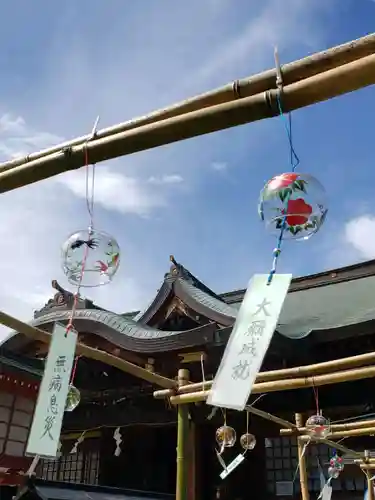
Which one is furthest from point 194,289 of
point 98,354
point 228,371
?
point 228,371

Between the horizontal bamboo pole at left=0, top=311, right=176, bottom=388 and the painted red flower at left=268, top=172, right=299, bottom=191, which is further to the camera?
the horizontal bamboo pole at left=0, top=311, right=176, bottom=388

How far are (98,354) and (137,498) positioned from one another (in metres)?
4.65

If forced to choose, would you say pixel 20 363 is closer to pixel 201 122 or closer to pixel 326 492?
pixel 326 492

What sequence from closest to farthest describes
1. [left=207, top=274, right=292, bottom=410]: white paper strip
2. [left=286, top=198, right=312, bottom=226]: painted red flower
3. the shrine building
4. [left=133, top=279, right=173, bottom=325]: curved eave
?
1. [left=286, top=198, right=312, bottom=226]: painted red flower
2. [left=207, top=274, right=292, bottom=410]: white paper strip
3. the shrine building
4. [left=133, top=279, right=173, bottom=325]: curved eave

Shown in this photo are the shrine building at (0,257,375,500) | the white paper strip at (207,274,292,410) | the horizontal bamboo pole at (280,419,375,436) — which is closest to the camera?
the white paper strip at (207,274,292,410)

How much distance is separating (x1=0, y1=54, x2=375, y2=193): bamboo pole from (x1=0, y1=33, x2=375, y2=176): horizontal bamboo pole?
10 centimetres

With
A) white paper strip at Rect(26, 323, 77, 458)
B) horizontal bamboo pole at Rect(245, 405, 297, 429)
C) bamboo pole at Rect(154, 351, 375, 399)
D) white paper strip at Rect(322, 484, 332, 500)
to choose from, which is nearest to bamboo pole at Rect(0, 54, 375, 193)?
white paper strip at Rect(26, 323, 77, 458)

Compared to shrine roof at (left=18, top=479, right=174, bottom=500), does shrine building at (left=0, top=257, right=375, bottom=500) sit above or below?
above

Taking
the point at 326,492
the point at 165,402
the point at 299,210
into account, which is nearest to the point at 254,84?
the point at 299,210

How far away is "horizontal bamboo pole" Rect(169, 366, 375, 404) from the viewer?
535cm

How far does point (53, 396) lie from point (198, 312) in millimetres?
5615

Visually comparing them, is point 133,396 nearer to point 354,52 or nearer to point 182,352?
point 182,352

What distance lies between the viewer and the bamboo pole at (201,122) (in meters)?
2.21

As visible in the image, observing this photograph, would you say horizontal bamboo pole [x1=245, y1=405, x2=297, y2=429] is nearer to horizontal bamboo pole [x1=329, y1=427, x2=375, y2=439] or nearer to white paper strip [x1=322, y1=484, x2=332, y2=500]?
horizontal bamboo pole [x1=329, y1=427, x2=375, y2=439]
